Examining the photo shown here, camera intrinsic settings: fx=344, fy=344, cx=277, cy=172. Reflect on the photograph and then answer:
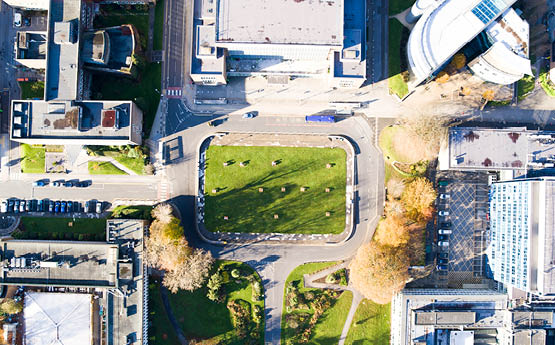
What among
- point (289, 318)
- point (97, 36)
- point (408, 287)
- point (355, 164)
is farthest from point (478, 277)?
point (97, 36)

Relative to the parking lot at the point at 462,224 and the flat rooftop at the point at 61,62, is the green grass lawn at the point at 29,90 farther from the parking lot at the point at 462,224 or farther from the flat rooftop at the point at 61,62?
the parking lot at the point at 462,224

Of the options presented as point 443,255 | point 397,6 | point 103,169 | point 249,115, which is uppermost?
point 397,6

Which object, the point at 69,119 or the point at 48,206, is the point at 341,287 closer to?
the point at 69,119

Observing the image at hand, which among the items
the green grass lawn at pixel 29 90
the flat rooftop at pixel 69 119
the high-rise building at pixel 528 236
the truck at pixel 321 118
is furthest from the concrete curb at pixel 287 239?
the green grass lawn at pixel 29 90

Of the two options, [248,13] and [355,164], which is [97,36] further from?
[355,164]

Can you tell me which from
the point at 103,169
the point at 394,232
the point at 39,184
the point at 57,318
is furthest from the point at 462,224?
the point at 39,184

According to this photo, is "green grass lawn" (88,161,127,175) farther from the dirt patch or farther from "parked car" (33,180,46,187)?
the dirt patch
